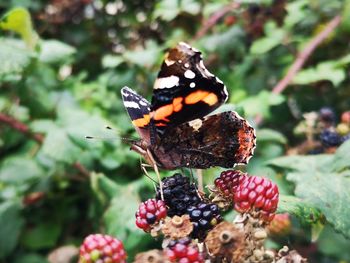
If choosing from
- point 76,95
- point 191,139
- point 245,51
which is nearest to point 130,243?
point 191,139

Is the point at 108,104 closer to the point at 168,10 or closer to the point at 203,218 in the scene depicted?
the point at 168,10

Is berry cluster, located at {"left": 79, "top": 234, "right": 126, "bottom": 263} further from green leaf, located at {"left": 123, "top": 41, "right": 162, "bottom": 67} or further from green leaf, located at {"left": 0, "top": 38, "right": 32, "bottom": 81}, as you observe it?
green leaf, located at {"left": 123, "top": 41, "right": 162, "bottom": 67}

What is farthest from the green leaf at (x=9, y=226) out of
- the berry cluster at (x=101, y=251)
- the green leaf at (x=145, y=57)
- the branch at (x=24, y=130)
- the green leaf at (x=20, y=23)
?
the berry cluster at (x=101, y=251)

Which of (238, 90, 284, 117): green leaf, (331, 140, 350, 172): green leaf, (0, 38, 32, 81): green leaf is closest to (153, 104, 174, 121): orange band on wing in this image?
(331, 140, 350, 172): green leaf

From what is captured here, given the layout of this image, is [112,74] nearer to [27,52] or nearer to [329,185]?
[27,52]

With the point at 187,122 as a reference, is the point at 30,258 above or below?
below

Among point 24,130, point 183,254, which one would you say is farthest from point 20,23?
point 183,254
